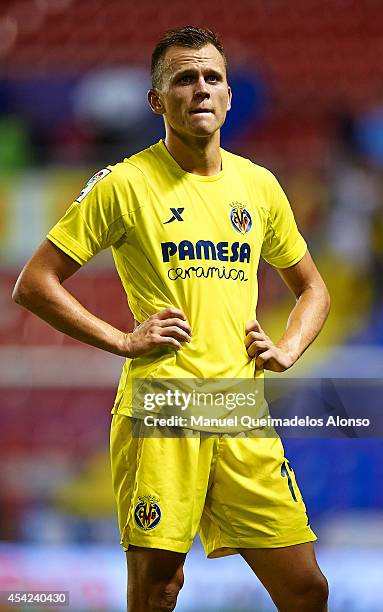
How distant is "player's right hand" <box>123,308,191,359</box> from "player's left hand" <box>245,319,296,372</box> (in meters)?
0.13

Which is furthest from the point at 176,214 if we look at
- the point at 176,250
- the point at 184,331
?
the point at 184,331

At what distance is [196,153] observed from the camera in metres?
1.87

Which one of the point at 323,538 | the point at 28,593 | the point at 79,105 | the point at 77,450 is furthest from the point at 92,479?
the point at 79,105

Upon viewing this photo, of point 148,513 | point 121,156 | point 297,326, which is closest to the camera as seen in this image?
point 148,513

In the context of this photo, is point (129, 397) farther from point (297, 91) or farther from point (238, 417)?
point (297, 91)

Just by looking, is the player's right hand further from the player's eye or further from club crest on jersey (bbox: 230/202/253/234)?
the player's eye

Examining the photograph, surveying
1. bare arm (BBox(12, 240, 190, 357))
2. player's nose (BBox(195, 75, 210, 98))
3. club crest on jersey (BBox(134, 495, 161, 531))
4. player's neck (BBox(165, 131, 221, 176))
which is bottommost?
club crest on jersey (BBox(134, 495, 161, 531))

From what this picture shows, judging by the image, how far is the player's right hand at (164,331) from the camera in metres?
1.74

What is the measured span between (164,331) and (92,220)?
0.82 feet

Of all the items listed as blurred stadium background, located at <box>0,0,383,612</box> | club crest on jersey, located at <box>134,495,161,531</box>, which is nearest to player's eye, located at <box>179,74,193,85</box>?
club crest on jersey, located at <box>134,495,161,531</box>

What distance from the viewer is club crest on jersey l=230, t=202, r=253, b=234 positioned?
185 cm

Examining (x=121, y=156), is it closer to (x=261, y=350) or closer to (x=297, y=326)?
(x=297, y=326)

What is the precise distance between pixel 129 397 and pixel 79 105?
7.19ft

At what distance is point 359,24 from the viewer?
3.73m
